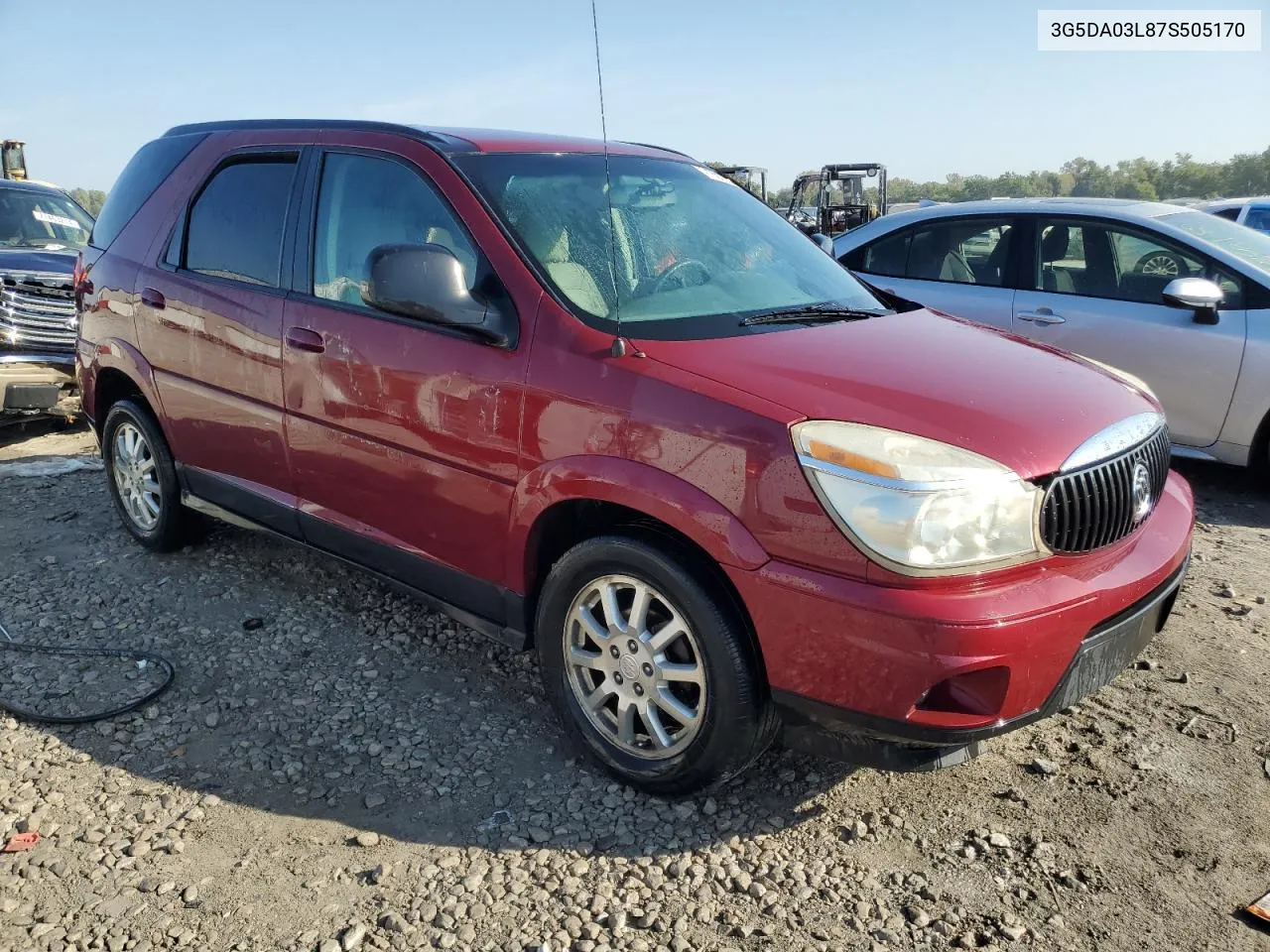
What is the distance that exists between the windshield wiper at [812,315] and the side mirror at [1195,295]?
263 centimetres

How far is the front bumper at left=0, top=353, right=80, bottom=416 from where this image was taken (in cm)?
674

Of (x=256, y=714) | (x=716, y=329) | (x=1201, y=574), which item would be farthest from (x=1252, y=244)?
(x=256, y=714)

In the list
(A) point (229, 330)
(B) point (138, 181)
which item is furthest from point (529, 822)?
(B) point (138, 181)

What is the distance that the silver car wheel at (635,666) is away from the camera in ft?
9.00

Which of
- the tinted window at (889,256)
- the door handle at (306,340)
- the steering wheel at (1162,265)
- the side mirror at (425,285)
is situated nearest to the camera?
the side mirror at (425,285)

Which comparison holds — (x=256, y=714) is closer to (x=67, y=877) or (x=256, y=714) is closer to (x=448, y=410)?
(x=67, y=877)

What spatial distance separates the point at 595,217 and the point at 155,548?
9.37ft

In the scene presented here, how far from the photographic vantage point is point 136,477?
189 inches

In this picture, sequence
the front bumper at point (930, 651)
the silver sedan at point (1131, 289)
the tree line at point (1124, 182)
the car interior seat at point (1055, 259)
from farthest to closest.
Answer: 1. the tree line at point (1124, 182)
2. the car interior seat at point (1055, 259)
3. the silver sedan at point (1131, 289)
4. the front bumper at point (930, 651)

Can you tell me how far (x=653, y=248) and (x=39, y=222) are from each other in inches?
296

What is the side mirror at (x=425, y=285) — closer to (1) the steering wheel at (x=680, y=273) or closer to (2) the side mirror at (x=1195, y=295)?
(1) the steering wheel at (x=680, y=273)

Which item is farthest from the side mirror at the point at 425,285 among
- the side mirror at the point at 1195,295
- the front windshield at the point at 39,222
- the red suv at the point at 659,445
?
the front windshield at the point at 39,222

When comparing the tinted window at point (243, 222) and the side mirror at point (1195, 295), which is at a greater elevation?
the tinted window at point (243, 222)

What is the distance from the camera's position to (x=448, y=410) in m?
3.11
